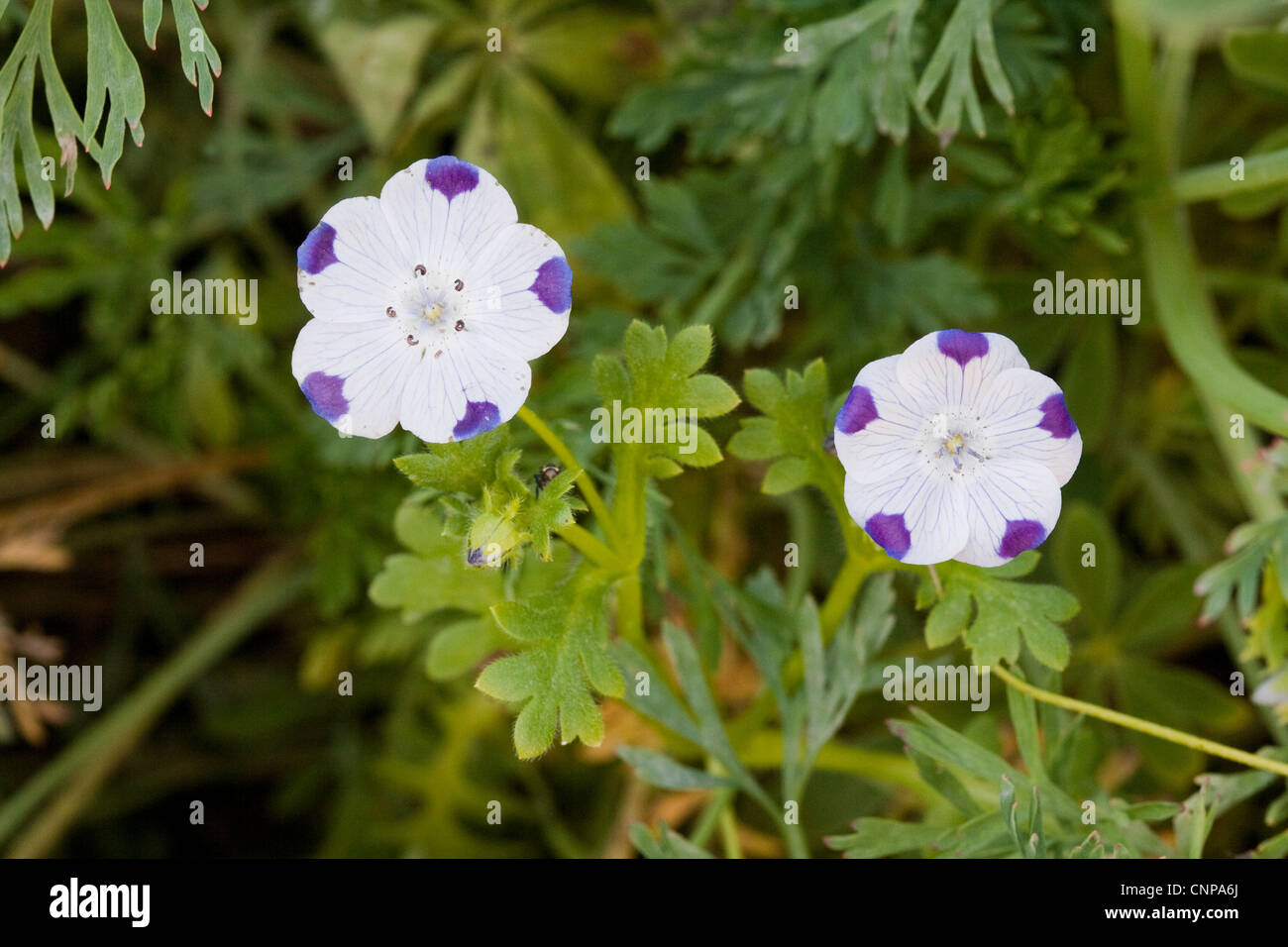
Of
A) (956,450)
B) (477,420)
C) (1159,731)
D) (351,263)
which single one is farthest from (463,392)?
(1159,731)

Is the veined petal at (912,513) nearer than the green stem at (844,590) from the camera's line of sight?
Yes

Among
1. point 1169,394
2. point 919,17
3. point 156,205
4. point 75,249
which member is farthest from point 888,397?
point 156,205

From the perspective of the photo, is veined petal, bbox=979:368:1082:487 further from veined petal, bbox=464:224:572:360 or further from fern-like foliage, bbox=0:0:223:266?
fern-like foliage, bbox=0:0:223:266

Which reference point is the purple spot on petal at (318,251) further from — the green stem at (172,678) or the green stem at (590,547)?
the green stem at (172,678)

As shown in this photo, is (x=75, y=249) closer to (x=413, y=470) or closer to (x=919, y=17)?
(x=413, y=470)

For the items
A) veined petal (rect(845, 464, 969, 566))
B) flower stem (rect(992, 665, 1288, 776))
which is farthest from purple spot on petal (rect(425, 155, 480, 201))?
flower stem (rect(992, 665, 1288, 776))

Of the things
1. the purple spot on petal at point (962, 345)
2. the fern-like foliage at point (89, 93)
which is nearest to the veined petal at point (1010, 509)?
the purple spot on petal at point (962, 345)
